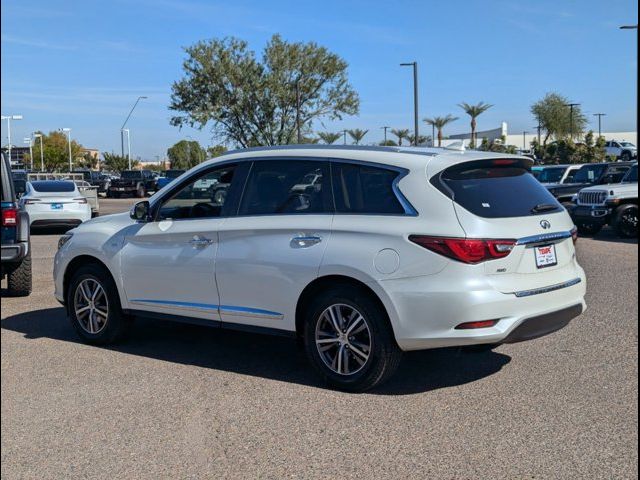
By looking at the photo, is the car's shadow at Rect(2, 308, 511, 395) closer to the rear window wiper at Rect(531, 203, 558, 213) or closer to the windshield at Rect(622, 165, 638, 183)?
the rear window wiper at Rect(531, 203, 558, 213)

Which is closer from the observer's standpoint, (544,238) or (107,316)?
(544,238)

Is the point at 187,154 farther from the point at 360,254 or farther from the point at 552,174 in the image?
the point at 360,254

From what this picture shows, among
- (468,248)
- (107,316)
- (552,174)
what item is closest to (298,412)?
(468,248)

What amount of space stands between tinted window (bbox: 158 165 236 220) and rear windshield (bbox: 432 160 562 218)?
6.25 ft

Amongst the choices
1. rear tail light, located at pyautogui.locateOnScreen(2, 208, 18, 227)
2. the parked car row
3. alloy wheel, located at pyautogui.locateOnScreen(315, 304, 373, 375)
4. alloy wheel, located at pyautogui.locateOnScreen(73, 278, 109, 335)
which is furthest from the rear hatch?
the parked car row

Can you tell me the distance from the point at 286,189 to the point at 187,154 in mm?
72646

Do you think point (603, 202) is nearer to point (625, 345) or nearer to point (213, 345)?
point (625, 345)

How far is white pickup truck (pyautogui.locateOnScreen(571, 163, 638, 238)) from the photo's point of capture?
56.6 feet

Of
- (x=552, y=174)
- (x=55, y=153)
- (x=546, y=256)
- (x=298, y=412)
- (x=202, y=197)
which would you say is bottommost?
(x=298, y=412)

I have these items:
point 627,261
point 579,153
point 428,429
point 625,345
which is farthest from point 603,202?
point 579,153

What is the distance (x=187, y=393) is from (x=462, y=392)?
200 centimetres

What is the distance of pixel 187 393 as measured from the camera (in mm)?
5582

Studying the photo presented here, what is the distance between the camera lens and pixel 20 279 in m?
9.61

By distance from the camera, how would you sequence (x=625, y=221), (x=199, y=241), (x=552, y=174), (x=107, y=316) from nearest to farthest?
(x=199, y=241) < (x=107, y=316) < (x=625, y=221) < (x=552, y=174)
